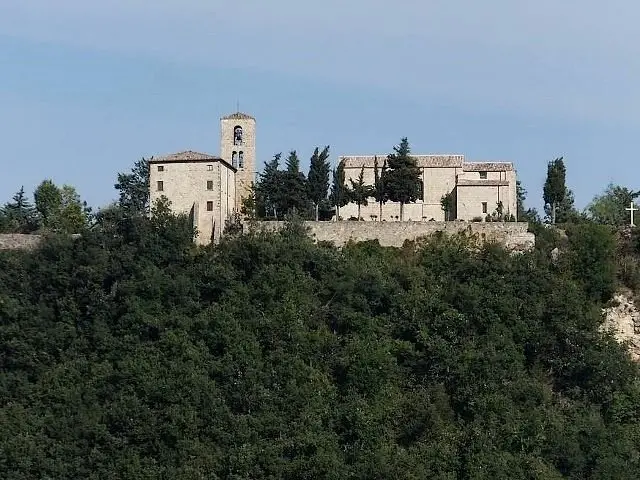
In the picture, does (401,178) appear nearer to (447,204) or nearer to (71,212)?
(447,204)

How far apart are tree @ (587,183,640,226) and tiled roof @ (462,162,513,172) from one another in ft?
14.8

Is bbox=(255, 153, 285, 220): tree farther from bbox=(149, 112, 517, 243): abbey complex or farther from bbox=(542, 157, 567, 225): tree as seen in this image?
bbox=(542, 157, 567, 225): tree

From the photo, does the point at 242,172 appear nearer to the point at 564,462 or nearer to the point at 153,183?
the point at 153,183

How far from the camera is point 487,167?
40062mm

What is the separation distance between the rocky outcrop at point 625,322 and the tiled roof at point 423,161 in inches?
415

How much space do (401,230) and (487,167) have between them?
7.64 m

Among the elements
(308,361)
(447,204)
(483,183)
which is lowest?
(308,361)

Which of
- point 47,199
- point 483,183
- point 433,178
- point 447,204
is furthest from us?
point 47,199

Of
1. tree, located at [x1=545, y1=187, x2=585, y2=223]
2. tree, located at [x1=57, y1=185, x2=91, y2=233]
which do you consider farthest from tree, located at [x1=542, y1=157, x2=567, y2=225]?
tree, located at [x1=57, y1=185, x2=91, y2=233]

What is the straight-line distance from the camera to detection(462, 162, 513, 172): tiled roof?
3956 centimetres

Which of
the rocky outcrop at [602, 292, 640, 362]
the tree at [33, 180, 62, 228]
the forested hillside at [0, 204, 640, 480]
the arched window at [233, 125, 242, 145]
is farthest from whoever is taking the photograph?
the tree at [33, 180, 62, 228]

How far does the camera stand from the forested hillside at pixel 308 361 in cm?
2834

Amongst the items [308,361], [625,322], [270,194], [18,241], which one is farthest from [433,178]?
[18,241]

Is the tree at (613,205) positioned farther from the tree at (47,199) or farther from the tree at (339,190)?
the tree at (47,199)
